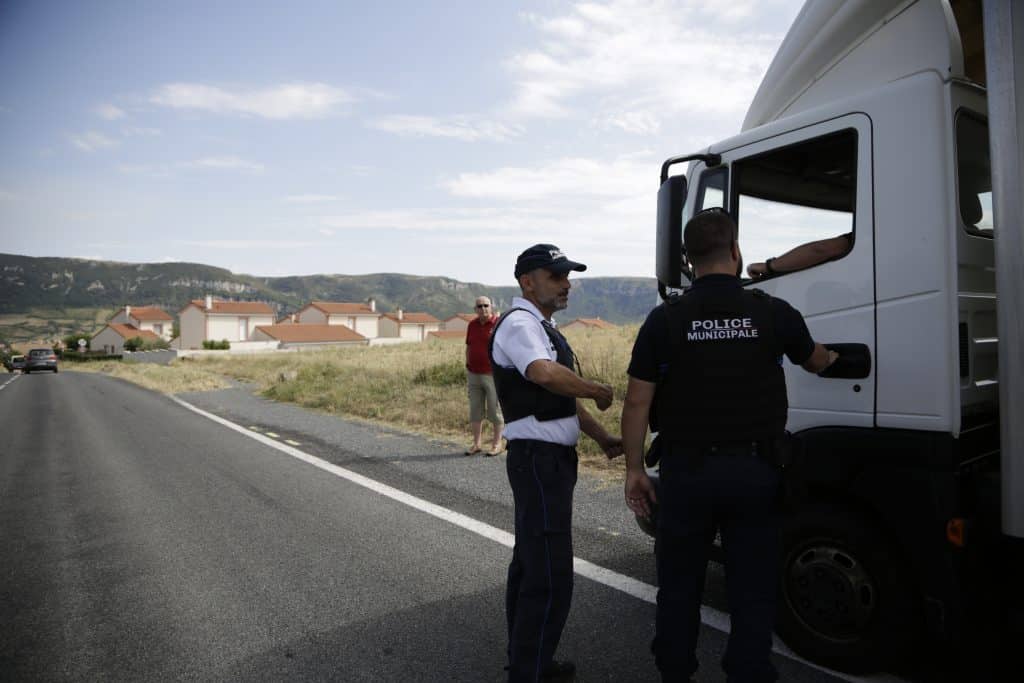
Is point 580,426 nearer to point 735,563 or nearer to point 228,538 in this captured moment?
point 735,563

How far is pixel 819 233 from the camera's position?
2953 mm

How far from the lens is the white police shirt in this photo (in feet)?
7.96

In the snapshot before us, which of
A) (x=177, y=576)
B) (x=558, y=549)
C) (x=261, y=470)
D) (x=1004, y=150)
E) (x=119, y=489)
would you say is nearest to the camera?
(x=1004, y=150)

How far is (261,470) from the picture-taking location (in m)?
7.03

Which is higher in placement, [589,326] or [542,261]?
[542,261]

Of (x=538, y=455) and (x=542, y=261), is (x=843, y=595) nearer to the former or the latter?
(x=538, y=455)

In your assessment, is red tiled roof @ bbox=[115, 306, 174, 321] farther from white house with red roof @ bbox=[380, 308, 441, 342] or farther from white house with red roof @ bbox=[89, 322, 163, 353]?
white house with red roof @ bbox=[380, 308, 441, 342]

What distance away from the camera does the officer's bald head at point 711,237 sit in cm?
225

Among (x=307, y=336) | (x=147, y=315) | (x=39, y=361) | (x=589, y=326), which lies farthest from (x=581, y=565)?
(x=147, y=315)

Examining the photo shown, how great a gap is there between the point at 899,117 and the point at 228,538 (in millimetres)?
4904

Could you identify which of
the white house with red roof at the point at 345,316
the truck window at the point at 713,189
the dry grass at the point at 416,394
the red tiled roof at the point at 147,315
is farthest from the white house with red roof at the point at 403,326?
the truck window at the point at 713,189

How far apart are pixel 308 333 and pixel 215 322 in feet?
47.3

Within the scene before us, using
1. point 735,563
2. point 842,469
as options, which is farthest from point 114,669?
point 842,469

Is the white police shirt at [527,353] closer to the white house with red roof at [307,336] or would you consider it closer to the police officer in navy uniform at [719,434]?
the police officer in navy uniform at [719,434]
